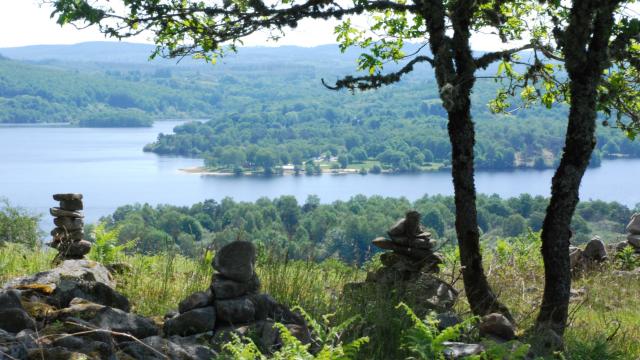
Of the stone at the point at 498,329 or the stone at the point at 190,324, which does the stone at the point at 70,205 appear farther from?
the stone at the point at 498,329

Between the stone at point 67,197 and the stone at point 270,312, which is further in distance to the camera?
the stone at point 67,197

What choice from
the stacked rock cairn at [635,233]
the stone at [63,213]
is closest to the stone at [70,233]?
the stone at [63,213]

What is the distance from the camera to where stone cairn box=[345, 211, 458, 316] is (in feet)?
26.8

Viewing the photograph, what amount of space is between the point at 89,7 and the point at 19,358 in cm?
374

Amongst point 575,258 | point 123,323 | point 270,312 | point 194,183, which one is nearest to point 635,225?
point 575,258

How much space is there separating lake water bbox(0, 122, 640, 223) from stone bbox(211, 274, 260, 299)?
308 feet

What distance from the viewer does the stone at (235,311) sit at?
664cm

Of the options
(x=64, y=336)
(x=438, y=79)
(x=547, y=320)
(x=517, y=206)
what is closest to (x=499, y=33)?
(x=438, y=79)

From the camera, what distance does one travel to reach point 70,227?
10.1 metres

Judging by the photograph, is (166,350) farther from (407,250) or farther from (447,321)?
(407,250)

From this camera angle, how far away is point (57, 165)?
155m

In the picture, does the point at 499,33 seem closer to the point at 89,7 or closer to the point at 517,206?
the point at 89,7

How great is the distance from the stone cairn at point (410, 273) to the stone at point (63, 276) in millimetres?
2687

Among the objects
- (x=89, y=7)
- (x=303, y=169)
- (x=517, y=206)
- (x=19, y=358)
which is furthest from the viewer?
(x=303, y=169)
